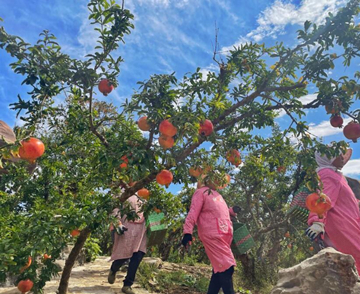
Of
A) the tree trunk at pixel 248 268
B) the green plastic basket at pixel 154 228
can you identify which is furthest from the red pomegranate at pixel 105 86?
the tree trunk at pixel 248 268

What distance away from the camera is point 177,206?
4.86 meters

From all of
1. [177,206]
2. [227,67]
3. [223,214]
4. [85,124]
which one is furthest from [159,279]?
[227,67]

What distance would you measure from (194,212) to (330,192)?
156cm

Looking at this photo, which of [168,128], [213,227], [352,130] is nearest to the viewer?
[168,128]

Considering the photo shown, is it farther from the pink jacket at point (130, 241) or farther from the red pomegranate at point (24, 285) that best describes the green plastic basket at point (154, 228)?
the red pomegranate at point (24, 285)

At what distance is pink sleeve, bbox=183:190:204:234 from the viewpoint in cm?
369

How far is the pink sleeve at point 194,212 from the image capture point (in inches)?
145

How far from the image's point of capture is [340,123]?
3410 mm

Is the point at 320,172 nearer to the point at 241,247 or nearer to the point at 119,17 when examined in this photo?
the point at 241,247

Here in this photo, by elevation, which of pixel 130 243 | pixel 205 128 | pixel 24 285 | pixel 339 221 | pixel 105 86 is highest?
pixel 105 86

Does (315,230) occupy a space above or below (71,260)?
above

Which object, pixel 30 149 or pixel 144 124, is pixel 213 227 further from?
pixel 30 149

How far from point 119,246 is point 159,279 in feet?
4.40

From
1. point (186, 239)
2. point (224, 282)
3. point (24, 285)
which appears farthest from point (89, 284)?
point (224, 282)
